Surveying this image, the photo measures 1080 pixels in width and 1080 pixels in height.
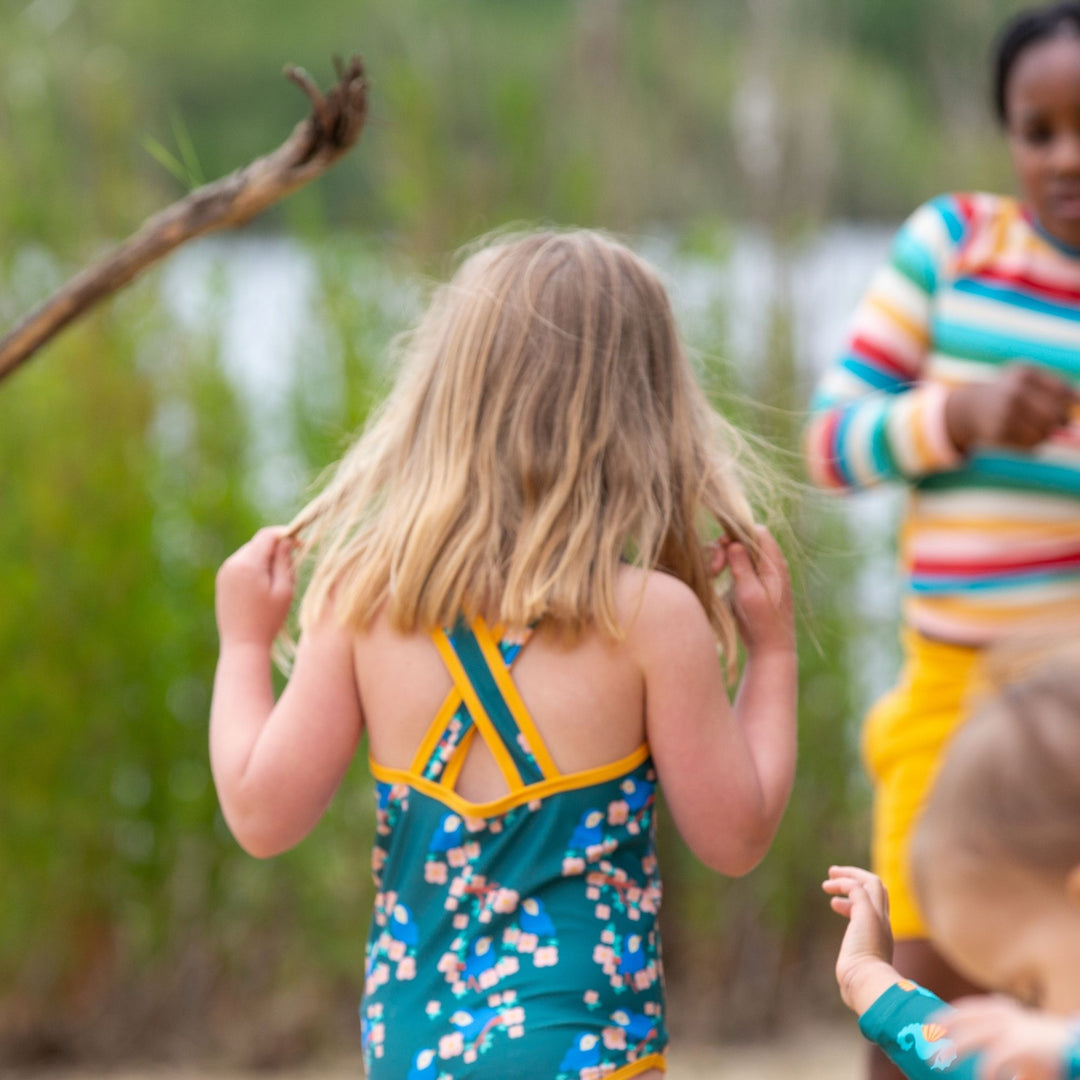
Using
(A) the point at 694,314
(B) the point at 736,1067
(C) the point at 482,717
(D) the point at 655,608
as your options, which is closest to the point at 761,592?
(D) the point at 655,608

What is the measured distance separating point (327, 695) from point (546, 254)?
499mm

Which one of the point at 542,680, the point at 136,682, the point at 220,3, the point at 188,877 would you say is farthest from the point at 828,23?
the point at 542,680

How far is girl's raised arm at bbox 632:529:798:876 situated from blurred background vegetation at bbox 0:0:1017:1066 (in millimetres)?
1887

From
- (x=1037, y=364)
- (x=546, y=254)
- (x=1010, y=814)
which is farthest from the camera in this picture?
(x=1037, y=364)

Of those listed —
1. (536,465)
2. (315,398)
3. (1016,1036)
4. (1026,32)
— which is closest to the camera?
(1016,1036)

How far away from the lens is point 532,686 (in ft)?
4.80

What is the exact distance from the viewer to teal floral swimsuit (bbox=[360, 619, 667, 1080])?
1416 mm

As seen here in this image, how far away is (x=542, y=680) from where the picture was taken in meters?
1.46

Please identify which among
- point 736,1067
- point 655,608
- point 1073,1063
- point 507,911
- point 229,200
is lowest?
point 736,1067

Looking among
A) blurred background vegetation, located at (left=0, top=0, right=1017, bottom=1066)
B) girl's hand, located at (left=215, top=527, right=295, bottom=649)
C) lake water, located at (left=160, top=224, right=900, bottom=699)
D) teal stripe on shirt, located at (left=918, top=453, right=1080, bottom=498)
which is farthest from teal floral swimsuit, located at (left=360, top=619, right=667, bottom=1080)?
lake water, located at (left=160, top=224, right=900, bottom=699)

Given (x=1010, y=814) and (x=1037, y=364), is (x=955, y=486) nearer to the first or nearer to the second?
(x=1037, y=364)

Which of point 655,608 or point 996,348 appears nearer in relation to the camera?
point 655,608

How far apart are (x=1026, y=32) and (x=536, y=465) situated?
1.03 metres

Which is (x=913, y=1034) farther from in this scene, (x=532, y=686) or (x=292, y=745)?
(x=292, y=745)
